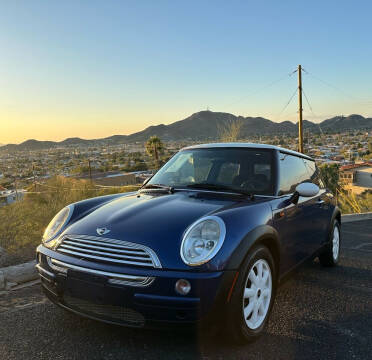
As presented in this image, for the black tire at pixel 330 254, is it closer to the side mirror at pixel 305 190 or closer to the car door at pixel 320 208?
the car door at pixel 320 208

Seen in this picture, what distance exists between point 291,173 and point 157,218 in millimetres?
1798

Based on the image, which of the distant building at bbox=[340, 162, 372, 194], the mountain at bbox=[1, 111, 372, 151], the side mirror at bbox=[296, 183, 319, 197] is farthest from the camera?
the distant building at bbox=[340, 162, 372, 194]

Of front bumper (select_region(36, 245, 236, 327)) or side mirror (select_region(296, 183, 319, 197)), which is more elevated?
side mirror (select_region(296, 183, 319, 197))

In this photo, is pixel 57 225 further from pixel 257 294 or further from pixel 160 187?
pixel 257 294

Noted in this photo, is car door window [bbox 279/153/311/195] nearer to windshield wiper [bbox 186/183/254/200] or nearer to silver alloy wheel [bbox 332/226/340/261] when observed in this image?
windshield wiper [bbox 186/183/254/200]

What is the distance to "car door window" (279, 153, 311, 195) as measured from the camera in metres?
3.54

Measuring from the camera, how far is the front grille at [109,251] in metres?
2.34

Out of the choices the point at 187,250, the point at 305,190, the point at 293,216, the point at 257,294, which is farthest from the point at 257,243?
the point at 305,190

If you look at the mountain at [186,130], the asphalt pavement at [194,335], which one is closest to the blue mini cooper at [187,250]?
the asphalt pavement at [194,335]

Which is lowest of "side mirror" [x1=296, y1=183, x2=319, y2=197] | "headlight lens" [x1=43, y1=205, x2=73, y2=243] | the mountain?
"headlight lens" [x1=43, y1=205, x2=73, y2=243]

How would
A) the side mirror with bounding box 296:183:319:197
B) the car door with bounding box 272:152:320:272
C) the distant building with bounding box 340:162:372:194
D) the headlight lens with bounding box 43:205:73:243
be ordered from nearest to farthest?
the headlight lens with bounding box 43:205:73:243
the car door with bounding box 272:152:320:272
the side mirror with bounding box 296:183:319:197
the distant building with bounding box 340:162:372:194

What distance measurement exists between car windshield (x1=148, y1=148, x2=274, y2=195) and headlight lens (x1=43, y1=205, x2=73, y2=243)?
1.04 m

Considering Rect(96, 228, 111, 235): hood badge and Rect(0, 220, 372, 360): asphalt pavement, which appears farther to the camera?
Rect(96, 228, 111, 235): hood badge

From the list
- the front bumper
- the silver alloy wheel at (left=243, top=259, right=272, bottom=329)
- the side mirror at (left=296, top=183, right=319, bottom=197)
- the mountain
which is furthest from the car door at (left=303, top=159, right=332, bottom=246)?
the mountain
